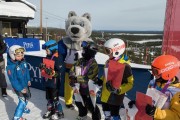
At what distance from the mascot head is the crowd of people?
201 millimetres

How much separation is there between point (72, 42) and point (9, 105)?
84.0 inches

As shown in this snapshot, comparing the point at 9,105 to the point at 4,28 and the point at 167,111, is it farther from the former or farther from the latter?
the point at 4,28

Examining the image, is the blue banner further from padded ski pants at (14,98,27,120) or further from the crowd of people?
padded ski pants at (14,98,27,120)

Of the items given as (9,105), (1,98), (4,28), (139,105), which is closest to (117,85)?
(139,105)

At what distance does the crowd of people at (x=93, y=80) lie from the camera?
2350 mm

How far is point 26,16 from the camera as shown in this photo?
851 inches

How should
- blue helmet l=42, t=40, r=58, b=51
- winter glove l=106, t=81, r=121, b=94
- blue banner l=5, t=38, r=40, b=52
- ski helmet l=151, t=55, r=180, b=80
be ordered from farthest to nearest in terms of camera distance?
blue banner l=5, t=38, r=40, b=52 → blue helmet l=42, t=40, r=58, b=51 → winter glove l=106, t=81, r=121, b=94 → ski helmet l=151, t=55, r=180, b=80

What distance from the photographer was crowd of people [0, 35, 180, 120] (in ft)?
7.71

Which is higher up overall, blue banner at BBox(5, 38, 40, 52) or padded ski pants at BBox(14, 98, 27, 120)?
blue banner at BBox(5, 38, 40, 52)

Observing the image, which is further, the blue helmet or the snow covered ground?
the snow covered ground

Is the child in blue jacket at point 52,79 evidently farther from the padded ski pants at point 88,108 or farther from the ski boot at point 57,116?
the padded ski pants at point 88,108

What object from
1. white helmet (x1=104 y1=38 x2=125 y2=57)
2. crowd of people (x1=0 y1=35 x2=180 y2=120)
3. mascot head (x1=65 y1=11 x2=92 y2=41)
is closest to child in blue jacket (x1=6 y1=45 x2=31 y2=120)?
crowd of people (x1=0 y1=35 x2=180 y2=120)

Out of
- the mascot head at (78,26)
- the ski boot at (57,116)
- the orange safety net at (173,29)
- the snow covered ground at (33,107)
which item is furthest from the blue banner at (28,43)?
the orange safety net at (173,29)

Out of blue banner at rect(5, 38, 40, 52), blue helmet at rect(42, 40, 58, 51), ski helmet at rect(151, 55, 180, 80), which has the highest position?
blue helmet at rect(42, 40, 58, 51)
